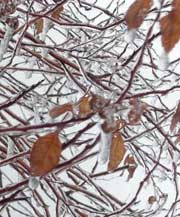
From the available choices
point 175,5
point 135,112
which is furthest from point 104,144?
point 175,5

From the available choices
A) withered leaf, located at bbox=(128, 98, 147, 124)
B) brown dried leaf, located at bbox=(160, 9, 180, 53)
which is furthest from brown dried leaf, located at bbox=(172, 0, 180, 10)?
withered leaf, located at bbox=(128, 98, 147, 124)

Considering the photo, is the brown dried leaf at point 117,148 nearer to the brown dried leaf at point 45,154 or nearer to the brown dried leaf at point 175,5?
the brown dried leaf at point 45,154

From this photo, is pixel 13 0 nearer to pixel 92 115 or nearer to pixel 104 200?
pixel 92 115

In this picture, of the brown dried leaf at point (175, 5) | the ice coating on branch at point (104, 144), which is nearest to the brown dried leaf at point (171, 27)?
the brown dried leaf at point (175, 5)

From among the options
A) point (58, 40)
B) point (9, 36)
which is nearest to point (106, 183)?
point (58, 40)

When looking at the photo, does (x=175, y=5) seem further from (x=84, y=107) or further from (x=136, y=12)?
(x=84, y=107)
